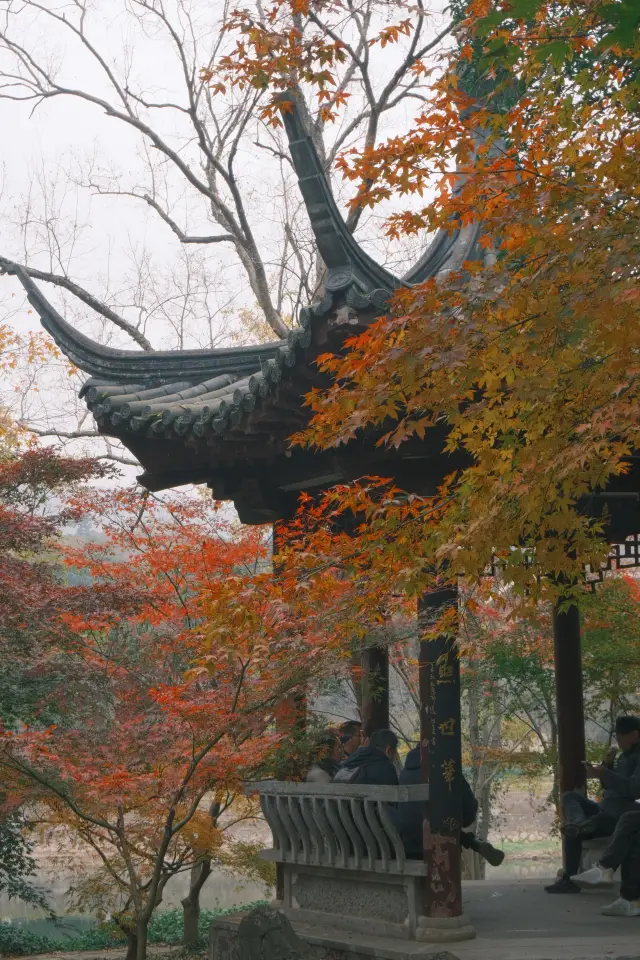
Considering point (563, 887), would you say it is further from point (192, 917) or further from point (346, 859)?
point (192, 917)

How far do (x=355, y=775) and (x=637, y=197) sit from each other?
3.95 meters

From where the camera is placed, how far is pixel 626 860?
6516 millimetres

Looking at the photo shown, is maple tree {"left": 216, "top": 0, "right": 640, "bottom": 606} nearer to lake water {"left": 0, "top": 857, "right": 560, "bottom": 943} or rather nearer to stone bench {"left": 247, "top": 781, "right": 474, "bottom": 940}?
stone bench {"left": 247, "top": 781, "right": 474, "bottom": 940}

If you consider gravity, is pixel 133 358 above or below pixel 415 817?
above

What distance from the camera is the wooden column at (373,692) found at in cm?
840

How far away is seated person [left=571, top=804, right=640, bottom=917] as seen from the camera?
649cm

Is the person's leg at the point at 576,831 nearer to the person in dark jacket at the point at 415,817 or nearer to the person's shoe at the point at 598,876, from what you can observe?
the person's shoe at the point at 598,876

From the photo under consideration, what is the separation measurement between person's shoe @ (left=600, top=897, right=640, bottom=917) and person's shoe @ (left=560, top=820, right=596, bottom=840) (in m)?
0.86

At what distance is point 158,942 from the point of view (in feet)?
51.5

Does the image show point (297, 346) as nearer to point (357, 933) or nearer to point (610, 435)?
point (610, 435)

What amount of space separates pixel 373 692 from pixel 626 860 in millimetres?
2539

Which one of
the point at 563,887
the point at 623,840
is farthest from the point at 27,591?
the point at 623,840

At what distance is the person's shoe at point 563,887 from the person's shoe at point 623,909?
112 centimetres

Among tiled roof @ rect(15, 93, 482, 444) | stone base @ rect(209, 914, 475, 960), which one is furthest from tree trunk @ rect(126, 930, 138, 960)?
tiled roof @ rect(15, 93, 482, 444)
